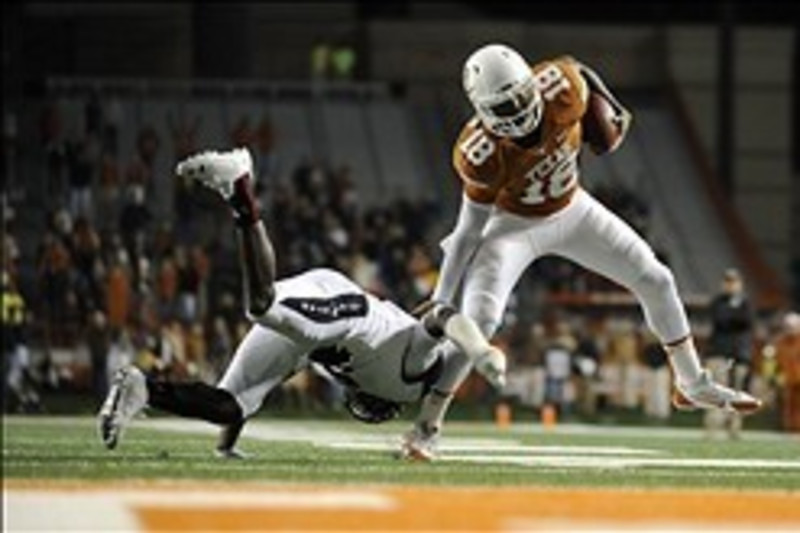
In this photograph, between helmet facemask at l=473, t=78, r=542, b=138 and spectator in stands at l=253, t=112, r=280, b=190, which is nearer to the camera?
helmet facemask at l=473, t=78, r=542, b=138

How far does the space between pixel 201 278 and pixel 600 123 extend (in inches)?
504

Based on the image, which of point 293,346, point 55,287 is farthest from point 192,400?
point 55,287

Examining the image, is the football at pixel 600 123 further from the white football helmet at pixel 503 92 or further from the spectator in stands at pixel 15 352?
the spectator in stands at pixel 15 352

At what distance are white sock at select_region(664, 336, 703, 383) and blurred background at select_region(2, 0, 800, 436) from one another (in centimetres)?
792

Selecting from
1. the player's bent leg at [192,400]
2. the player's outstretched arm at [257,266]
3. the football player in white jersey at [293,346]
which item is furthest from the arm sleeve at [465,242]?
the player's bent leg at [192,400]

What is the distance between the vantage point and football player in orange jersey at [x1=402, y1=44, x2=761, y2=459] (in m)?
10.1

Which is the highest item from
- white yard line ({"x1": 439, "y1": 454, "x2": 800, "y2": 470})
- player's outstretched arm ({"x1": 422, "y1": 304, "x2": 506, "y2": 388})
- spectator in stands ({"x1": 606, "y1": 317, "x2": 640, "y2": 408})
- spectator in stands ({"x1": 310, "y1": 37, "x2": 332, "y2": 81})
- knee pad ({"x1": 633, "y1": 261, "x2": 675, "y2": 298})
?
spectator in stands ({"x1": 310, "y1": 37, "x2": 332, "y2": 81})

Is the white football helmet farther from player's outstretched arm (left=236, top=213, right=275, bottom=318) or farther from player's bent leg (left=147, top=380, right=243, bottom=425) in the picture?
player's bent leg (left=147, top=380, right=243, bottom=425)

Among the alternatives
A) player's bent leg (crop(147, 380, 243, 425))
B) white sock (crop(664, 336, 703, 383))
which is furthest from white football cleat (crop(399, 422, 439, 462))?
white sock (crop(664, 336, 703, 383))

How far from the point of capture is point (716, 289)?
2833cm

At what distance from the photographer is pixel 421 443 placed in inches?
407

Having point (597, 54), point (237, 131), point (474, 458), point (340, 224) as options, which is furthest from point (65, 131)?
point (474, 458)

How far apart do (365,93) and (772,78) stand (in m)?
5.52

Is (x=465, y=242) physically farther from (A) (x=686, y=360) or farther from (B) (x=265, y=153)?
(B) (x=265, y=153)
